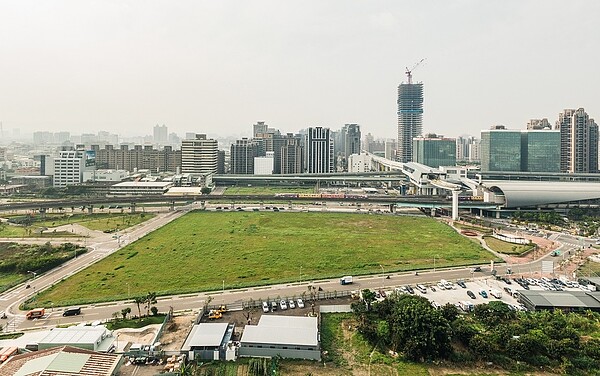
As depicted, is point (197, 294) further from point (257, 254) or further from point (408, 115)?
point (408, 115)

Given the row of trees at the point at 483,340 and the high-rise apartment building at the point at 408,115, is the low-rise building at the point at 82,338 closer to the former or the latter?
the row of trees at the point at 483,340

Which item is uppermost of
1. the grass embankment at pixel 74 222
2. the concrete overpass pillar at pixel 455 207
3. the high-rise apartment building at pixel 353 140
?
the high-rise apartment building at pixel 353 140

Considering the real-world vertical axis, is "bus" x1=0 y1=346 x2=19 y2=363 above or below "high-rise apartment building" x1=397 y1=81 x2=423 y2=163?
Result: below

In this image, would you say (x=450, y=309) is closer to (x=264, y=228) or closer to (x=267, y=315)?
(x=267, y=315)

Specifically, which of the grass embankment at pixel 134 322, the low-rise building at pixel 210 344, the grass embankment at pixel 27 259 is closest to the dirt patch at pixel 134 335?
the grass embankment at pixel 134 322

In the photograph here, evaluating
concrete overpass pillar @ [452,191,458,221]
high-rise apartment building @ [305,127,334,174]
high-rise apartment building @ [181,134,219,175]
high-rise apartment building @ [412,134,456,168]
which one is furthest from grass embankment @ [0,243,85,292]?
high-rise apartment building @ [412,134,456,168]

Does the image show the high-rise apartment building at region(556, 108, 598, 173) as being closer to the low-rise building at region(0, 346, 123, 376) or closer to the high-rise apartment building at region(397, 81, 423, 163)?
the high-rise apartment building at region(397, 81, 423, 163)
